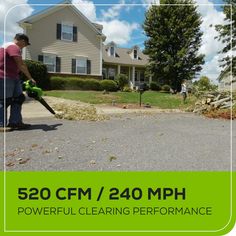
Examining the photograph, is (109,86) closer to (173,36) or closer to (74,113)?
(173,36)

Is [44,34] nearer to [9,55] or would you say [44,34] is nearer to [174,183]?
[9,55]

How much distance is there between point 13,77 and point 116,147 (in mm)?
2288

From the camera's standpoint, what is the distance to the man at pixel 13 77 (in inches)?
198

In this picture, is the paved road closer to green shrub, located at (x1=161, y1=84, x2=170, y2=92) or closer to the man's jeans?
the man's jeans

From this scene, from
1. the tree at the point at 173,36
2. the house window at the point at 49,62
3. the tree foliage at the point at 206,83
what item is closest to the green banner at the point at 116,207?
the tree foliage at the point at 206,83

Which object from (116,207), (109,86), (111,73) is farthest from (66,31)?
(116,207)

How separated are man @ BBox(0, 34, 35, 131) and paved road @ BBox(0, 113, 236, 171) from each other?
1.08ft

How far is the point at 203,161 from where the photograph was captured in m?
3.82

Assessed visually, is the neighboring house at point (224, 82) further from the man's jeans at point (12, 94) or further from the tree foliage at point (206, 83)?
the man's jeans at point (12, 94)

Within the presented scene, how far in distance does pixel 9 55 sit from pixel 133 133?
2.49 metres

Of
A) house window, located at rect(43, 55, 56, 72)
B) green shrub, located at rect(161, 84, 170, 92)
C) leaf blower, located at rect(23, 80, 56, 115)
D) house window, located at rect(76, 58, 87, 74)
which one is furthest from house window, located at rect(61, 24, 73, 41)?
leaf blower, located at rect(23, 80, 56, 115)

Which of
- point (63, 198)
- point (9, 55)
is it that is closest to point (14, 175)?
point (63, 198)

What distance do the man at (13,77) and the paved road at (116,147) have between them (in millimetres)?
330

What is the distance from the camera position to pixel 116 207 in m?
1.95
